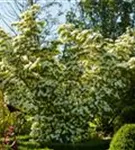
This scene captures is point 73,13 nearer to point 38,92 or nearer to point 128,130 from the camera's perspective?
point 38,92

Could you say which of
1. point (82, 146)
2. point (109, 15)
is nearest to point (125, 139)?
point (82, 146)

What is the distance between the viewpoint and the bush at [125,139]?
11852mm

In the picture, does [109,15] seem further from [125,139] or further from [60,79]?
[125,139]

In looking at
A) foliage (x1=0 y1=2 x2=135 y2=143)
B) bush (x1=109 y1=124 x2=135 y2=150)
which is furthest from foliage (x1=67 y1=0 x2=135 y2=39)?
bush (x1=109 y1=124 x2=135 y2=150)

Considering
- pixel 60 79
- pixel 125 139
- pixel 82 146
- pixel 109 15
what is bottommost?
pixel 125 139

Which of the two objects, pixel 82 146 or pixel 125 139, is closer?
pixel 125 139

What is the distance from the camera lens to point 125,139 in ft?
39.0

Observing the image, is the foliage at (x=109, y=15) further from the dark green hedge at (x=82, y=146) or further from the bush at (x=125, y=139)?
the bush at (x=125, y=139)

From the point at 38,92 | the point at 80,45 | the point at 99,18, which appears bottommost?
the point at 38,92

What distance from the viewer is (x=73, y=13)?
3316 centimetres

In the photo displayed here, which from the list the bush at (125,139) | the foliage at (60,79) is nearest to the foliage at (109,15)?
the foliage at (60,79)

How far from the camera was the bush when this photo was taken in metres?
11.9

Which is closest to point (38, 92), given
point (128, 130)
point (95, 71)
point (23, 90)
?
point (23, 90)

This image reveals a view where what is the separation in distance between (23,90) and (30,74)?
1.93 feet
